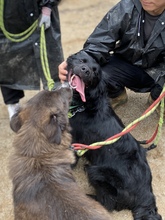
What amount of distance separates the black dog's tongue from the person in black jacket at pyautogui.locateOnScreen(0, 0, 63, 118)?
2.78 ft

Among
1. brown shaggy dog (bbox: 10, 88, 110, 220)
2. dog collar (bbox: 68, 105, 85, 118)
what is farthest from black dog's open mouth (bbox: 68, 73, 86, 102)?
brown shaggy dog (bbox: 10, 88, 110, 220)

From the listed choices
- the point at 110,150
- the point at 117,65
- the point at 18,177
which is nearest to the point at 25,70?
the point at 117,65

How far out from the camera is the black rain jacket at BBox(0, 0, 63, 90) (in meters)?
3.65

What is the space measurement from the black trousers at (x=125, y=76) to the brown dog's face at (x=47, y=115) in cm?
145

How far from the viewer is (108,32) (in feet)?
12.2

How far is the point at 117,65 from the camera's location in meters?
4.16

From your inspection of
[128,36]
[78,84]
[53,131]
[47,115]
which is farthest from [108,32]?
[53,131]

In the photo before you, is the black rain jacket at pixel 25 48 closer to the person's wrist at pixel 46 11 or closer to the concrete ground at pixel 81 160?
the person's wrist at pixel 46 11

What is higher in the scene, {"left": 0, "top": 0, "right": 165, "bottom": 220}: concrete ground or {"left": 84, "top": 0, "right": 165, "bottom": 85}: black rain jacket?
{"left": 84, "top": 0, "right": 165, "bottom": 85}: black rain jacket

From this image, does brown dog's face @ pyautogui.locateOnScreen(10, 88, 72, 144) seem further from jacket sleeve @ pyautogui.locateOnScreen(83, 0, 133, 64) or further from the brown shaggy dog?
jacket sleeve @ pyautogui.locateOnScreen(83, 0, 133, 64)

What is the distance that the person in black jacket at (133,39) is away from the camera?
3.61 meters

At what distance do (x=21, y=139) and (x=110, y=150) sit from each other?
0.96 m

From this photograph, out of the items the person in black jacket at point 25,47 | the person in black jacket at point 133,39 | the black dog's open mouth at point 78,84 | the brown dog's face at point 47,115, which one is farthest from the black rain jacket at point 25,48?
the brown dog's face at point 47,115

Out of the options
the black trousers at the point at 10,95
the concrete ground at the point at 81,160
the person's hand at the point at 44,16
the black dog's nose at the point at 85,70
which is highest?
the person's hand at the point at 44,16
